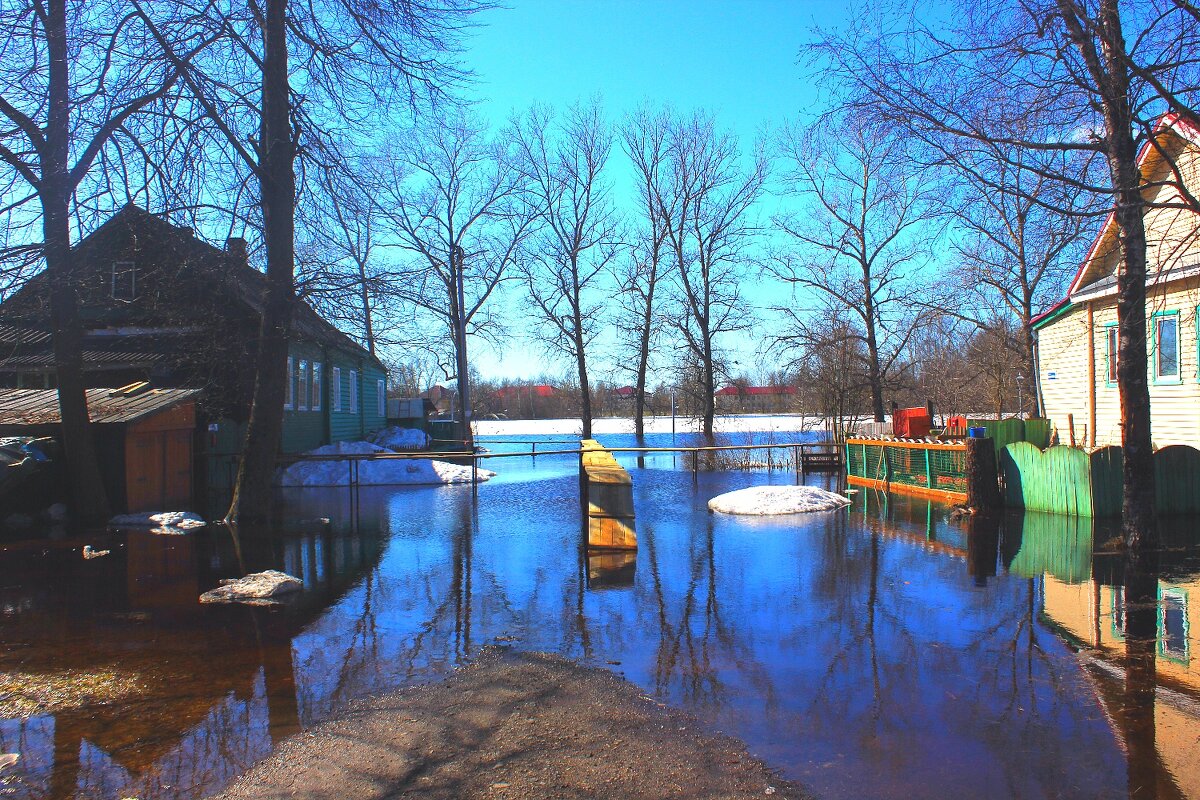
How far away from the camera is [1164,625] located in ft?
23.5

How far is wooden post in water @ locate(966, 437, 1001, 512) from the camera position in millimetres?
14562

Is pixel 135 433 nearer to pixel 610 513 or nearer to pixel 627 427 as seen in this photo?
pixel 610 513

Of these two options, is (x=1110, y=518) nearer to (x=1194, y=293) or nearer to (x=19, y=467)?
(x=1194, y=293)

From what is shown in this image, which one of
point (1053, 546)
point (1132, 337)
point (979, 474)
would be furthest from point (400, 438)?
point (1132, 337)

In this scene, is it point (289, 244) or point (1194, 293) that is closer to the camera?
point (289, 244)

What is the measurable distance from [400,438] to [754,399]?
43.4 metres

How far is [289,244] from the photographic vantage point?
46.2ft

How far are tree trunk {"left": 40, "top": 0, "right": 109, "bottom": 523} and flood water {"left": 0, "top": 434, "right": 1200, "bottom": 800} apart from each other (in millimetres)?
1663

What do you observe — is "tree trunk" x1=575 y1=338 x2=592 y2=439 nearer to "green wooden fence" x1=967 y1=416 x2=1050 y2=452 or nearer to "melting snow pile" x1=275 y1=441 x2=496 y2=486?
"melting snow pile" x1=275 y1=441 x2=496 y2=486

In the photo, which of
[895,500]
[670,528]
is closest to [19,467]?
[670,528]

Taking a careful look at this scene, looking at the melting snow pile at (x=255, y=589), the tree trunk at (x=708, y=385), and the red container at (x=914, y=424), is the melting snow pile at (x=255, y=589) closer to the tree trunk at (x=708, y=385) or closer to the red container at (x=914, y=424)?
the red container at (x=914, y=424)

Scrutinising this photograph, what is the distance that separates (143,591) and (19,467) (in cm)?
595

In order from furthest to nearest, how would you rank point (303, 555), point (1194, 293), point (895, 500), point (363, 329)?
point (895, 500) < point (1194, 293) < point (363, 329) < point (303, 555)

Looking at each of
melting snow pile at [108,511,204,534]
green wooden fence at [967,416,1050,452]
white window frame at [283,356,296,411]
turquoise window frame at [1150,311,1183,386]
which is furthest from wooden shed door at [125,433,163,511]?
turquoise window frame at [1150,311,1183,386]
